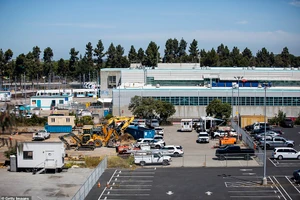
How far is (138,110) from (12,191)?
27.1 metres

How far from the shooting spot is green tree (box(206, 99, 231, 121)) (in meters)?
51.8

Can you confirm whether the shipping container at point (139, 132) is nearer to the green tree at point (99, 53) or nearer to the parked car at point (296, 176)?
the parked car at point (296, 176)

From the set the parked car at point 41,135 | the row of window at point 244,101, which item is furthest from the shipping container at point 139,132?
the row of window at point 244,101

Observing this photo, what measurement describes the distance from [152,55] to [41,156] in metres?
88.1

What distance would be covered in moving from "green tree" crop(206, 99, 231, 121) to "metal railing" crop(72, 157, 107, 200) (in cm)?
2342

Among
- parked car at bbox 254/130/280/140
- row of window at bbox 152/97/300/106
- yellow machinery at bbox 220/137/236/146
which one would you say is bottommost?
yellow machinery at bbox 220/137/236/146

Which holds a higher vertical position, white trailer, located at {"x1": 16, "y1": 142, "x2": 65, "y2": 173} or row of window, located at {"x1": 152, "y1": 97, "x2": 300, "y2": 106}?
row of window, located at {"x1": 152, "y1": 97, "x2": 300, "y2": 106}

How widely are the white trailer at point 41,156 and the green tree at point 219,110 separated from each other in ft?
83.5

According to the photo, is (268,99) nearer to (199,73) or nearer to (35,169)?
(199,73)

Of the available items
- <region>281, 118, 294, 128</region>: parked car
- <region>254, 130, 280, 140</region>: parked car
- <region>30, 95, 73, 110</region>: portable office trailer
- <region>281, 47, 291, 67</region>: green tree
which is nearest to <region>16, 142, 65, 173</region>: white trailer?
<region>254, 130, 280, 140</region>: parked car

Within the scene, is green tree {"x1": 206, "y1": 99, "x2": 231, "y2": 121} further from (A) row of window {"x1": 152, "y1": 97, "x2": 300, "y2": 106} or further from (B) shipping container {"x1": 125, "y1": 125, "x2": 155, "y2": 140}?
(B) shipping container {"x1": 125, "y1": 125, "x2": 155, "y2": 140}

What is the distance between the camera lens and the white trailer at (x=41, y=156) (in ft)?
97.1

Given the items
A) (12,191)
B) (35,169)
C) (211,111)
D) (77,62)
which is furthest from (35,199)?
(77,62)

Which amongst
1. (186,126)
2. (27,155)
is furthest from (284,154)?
(27,155)
